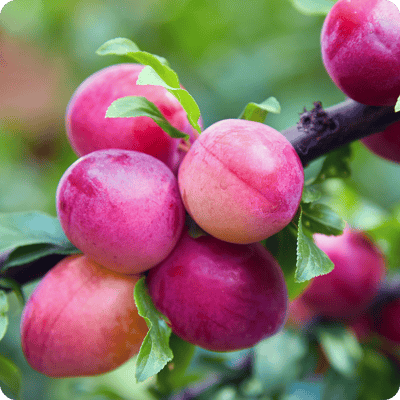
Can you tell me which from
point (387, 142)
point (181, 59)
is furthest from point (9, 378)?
point (181, 59)

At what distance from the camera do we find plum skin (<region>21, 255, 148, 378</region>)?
1.15 ft

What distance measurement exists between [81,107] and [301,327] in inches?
20.3

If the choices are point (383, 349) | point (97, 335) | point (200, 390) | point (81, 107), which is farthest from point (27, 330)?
point (383, 349)

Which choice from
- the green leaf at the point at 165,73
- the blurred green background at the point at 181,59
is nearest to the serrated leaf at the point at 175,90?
the green leaf at the point at 165,73

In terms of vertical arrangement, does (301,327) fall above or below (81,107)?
below

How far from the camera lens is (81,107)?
1.28 feet

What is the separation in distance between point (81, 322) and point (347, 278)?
0.42 metres

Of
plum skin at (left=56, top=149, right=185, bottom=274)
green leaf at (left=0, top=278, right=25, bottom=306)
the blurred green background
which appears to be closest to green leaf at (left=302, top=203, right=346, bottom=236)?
plum skin at (left=56, top=149, right=185, bottom=274)

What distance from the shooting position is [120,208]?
0.32 m

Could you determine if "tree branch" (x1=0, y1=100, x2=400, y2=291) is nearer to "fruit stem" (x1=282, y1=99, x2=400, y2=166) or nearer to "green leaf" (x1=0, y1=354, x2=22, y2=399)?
"fruit stem" (x1=282, y1=99, x2=400, y2=166)

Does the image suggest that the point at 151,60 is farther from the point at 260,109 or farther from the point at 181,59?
the point at 181,59

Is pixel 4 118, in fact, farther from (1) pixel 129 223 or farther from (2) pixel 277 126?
(1) pixel 129 223

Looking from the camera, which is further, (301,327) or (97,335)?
(301,327)

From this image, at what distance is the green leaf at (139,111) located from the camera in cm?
33
